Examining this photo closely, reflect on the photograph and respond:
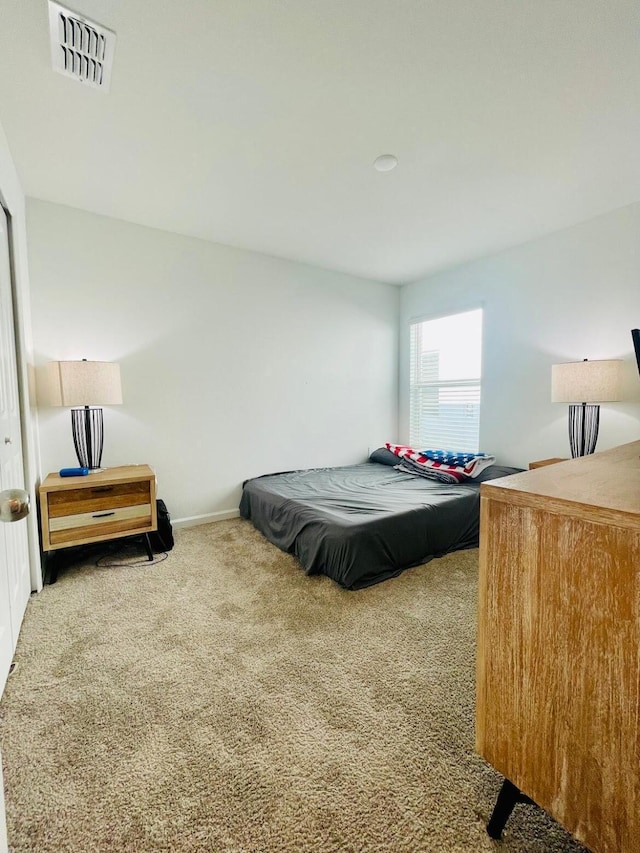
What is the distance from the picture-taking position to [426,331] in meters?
4.31

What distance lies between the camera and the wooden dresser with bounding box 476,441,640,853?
688mm

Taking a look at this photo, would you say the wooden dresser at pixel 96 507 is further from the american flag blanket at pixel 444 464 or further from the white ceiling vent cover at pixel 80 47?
the american flag blanket at pixel 444 464

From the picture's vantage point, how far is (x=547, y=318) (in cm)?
323

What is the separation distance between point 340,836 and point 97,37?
2715 millimetres

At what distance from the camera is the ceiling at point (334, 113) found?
1.38 metres

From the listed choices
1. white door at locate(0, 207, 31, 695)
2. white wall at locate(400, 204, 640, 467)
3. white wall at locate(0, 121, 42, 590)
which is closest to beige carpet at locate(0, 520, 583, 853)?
white door at locate(0, 207, 31, 695)

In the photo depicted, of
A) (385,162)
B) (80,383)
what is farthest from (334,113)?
(80,383)

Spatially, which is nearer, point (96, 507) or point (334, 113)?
point (334, 113)

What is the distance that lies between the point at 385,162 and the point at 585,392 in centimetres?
203

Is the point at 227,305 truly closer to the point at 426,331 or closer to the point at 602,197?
the point at 426,331

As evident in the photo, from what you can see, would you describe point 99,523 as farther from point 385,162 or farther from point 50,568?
point 385,162

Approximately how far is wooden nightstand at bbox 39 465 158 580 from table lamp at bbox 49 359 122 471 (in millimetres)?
203

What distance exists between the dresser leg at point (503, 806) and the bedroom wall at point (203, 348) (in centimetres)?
278

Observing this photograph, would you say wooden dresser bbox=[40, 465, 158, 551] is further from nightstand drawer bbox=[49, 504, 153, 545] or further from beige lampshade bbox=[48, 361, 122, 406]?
beige lampshade bbox=[48, 361, 122, 406]
